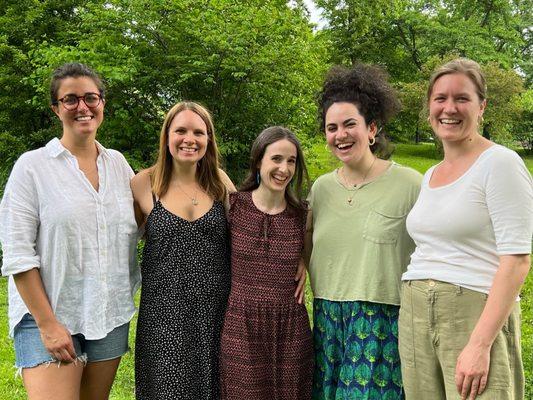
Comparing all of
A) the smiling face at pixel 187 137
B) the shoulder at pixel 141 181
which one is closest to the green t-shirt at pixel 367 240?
the smiling face at pixel 187 137

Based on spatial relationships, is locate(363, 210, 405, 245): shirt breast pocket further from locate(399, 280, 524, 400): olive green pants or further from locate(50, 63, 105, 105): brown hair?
locate(50, 63, 105, 105): brown hair

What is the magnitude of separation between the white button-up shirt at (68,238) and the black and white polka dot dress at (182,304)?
23 cm

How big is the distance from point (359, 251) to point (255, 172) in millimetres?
772

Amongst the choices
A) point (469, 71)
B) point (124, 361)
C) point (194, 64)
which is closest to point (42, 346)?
Result: point (469, 71)

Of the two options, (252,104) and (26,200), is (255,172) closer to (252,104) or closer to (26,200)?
(26,200)

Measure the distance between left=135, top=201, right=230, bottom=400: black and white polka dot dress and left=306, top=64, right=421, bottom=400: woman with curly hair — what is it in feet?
1.85

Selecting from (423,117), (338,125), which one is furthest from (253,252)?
(423,117)

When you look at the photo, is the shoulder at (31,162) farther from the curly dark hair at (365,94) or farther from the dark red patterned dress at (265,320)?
the curly dark hair at (365,94)

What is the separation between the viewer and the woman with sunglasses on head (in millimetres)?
2680

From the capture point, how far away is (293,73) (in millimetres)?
11031

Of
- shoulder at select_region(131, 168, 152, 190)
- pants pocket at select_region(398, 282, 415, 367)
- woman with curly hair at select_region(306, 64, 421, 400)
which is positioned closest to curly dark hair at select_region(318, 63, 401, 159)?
woman with curly hair at select_region(306, 64, 421, 400)

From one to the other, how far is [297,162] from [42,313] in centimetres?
156

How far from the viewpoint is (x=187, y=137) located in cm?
323

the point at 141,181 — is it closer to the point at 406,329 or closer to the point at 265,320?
the point at 265,320
